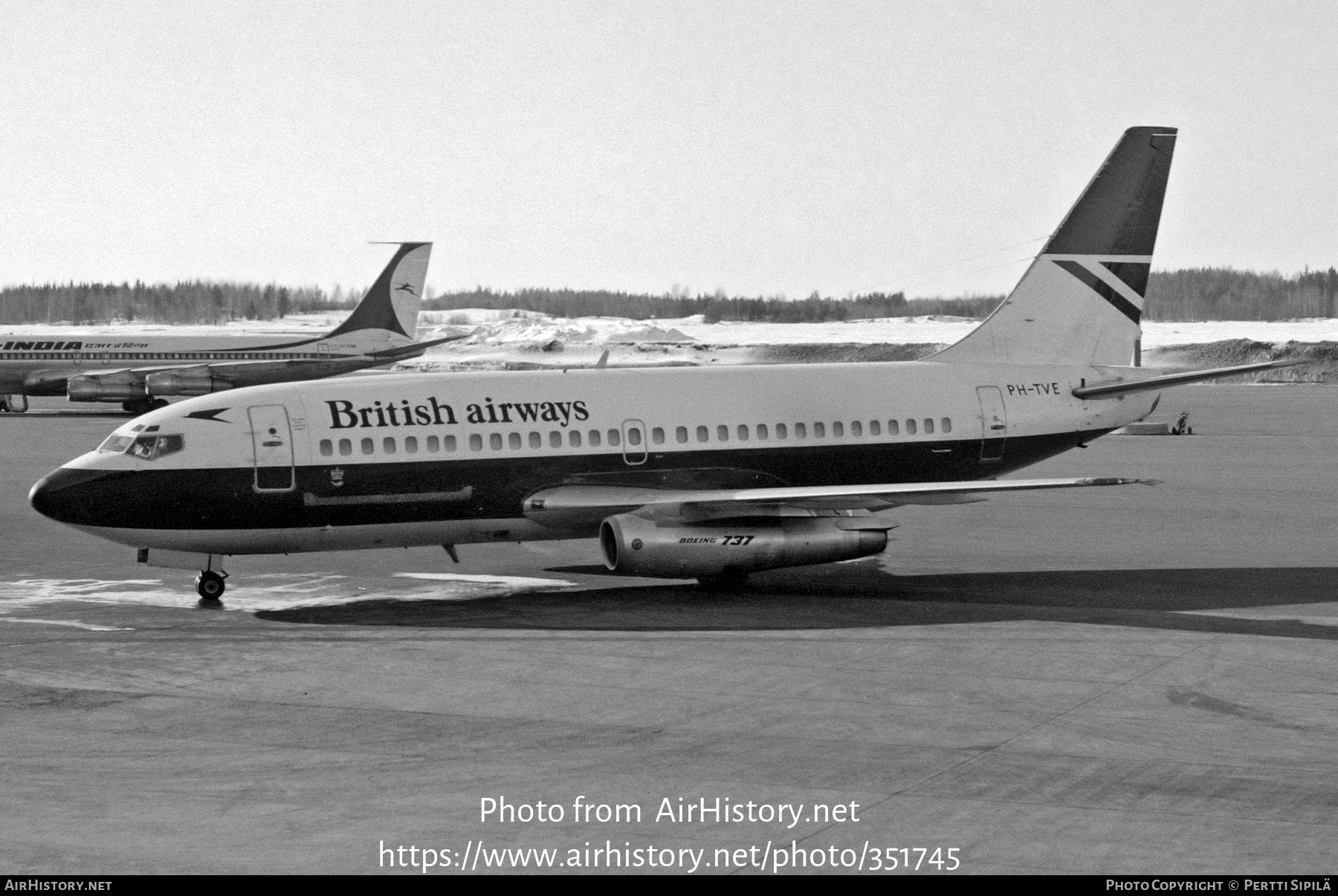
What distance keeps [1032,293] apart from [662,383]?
7.97 m

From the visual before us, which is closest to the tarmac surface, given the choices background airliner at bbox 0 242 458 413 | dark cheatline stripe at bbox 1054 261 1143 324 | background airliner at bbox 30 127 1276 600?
background airliner at bbox 30 127 1276 600

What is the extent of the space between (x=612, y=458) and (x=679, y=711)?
387 inches

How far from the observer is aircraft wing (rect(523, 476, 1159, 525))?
82.6ft

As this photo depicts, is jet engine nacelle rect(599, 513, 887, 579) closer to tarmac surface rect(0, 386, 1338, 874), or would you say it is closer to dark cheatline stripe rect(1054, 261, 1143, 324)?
tarmac surface rect(0, 386, 1338, 874)

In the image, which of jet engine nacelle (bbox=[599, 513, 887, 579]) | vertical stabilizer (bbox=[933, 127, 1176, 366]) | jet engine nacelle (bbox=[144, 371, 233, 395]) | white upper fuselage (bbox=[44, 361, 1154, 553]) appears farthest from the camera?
jet engine nacelle (bbox=[144, 371, 233, 395])

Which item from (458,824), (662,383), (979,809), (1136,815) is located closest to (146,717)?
(458,824)

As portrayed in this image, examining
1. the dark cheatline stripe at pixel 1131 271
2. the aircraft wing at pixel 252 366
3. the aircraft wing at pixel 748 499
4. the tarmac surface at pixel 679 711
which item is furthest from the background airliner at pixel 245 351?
the aircraft wing at pixel 748 499

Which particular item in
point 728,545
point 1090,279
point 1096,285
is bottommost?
point 728,545

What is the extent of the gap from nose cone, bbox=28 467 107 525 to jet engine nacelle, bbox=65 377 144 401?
5319 centimetres

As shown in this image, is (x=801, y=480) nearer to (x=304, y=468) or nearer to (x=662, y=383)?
(x=662, y=383)

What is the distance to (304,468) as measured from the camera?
25656mm

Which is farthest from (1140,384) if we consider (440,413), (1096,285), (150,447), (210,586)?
(150,447)

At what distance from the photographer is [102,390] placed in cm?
7575

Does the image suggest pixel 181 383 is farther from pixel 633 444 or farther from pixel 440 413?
pixel 633 444
